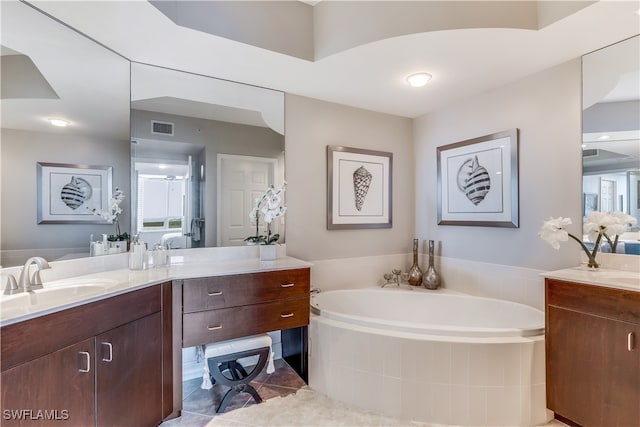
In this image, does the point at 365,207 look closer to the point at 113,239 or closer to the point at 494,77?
the point at 494,77

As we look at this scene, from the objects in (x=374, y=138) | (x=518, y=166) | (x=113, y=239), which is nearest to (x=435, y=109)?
(x=374, y=138)

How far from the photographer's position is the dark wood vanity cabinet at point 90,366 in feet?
Answer: 3.68

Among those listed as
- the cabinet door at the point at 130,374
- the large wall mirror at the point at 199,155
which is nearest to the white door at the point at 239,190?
the large wall mirror at the point at 199,155

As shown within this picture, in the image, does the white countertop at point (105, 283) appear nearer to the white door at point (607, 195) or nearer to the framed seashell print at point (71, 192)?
the framed seashell print at point (71, 192)

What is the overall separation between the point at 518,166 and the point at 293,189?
6.07 ft

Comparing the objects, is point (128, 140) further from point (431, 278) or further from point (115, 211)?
point (431, 278)

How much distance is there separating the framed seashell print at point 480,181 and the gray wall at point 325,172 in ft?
1.37

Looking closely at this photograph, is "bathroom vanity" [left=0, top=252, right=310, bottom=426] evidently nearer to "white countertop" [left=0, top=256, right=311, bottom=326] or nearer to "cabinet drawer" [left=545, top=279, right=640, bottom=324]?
"white countertop" [left=0, top=256, right=311, bottom=326]

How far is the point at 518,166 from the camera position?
2.39 meters

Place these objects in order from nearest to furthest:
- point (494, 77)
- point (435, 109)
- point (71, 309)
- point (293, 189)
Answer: point (71, 309) → point (494, 77) → point (293, 189) → point (435, 109)

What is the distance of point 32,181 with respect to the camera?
5.42 ft

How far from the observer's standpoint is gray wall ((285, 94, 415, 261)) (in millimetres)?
2742

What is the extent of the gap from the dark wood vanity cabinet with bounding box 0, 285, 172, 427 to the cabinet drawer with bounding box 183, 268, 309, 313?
0.64 feet

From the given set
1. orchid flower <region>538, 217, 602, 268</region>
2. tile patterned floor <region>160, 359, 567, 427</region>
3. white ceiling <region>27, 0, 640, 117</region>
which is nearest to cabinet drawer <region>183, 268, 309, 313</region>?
tile patterned floor <region>160, 359, 567, 427</region>
